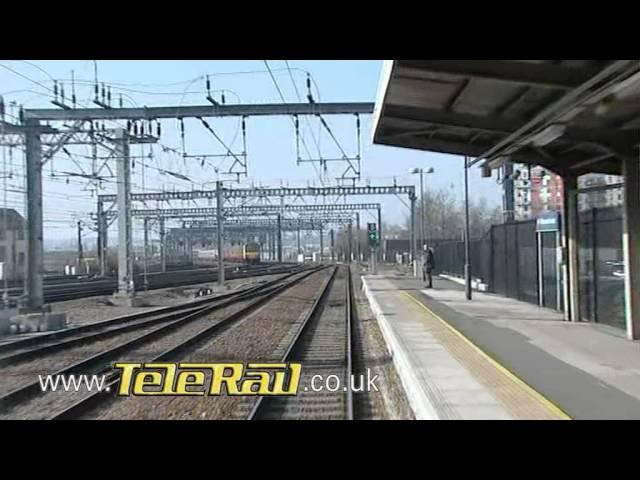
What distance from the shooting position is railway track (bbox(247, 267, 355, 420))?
9.18m

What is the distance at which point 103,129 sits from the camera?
2606 cm

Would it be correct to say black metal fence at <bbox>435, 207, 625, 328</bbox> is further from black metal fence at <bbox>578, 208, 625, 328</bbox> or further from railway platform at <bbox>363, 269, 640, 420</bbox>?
railway platform at <bbox>363, 269, 640, 420</bbox>

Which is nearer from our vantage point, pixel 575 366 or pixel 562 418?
pixel 562 418

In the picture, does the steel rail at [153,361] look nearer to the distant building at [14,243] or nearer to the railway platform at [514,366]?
the railway platform at [514,366]

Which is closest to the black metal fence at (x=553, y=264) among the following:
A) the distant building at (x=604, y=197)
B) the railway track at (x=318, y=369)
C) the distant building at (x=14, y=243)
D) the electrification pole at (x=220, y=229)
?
the distant building at (x=604, y=197)

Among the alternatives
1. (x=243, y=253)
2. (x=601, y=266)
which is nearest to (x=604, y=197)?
(x=601, y=266)

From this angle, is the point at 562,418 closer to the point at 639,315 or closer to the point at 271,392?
the point at 271,392

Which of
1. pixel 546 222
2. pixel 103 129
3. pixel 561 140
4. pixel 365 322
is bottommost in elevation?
pixel 365 322

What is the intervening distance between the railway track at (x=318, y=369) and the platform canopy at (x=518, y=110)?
458 cm

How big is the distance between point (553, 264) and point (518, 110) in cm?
642

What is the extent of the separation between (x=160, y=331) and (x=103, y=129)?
10.9m

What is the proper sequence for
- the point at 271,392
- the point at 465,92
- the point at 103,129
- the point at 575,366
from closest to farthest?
the point at 271,392 < the point at 575,366 < the point at 465,92 < the point at 103,129

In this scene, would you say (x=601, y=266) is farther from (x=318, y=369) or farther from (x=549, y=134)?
(x=318, y=369)
